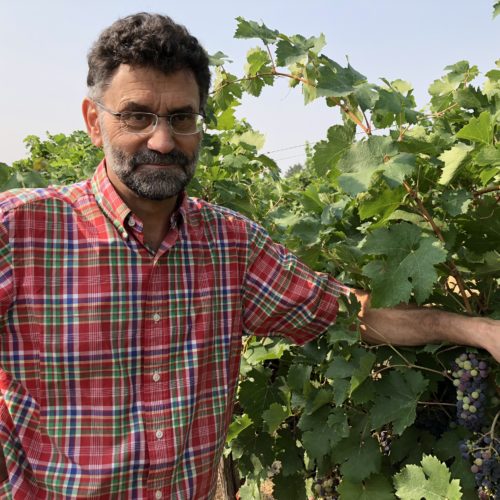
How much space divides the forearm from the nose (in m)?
0.84

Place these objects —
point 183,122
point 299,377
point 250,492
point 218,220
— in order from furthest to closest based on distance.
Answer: point 250,492 < point 299,377 < point 218,220 < point 183,122

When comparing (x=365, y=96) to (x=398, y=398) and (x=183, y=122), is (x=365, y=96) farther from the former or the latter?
(x=398, y=398)

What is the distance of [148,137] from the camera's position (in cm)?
186

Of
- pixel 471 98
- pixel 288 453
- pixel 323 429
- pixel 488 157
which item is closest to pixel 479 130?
pixel 488 157

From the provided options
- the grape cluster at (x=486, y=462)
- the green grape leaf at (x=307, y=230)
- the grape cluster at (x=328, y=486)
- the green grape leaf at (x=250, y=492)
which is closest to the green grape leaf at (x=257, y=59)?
the green grape leaf at (x=307, y=230)

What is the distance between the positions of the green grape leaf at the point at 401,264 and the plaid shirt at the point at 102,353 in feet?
1.91

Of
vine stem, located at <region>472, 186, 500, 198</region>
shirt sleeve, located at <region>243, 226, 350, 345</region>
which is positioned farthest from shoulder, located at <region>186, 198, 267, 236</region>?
vine stem, located at <region>472, 186, 500, 198</region>

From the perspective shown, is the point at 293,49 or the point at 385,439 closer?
the point at 293,49

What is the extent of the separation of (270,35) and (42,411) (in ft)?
4.76

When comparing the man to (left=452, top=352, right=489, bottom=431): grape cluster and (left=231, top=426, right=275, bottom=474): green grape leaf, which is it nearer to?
(left=452, top=352, right=489, bottom=431): grape cluster

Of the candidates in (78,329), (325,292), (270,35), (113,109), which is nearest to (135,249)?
(78,329)

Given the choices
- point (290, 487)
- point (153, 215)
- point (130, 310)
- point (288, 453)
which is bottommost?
point (290, 487)

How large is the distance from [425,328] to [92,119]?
4.26 ft

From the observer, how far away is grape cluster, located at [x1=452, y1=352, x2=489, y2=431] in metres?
1.61
